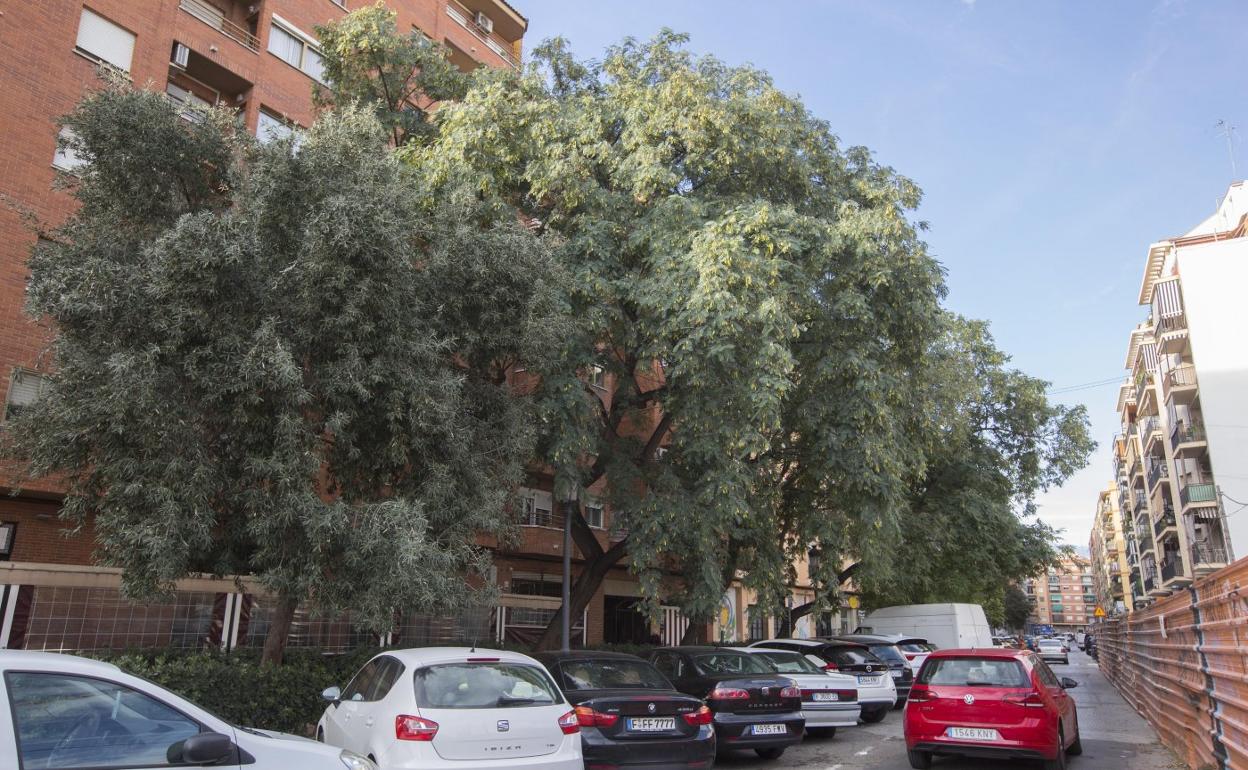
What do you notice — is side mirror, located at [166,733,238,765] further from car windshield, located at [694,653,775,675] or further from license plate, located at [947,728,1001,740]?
license plate, located at [947,728,1001,740]

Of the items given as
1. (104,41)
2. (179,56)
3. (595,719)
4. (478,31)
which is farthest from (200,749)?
(478,31)

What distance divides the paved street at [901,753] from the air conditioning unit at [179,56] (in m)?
17.6

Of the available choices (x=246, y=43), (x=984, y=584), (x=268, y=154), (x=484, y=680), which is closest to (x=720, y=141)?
(x=268, y=154)

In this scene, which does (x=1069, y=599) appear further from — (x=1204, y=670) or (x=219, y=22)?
(x=219, y=22)

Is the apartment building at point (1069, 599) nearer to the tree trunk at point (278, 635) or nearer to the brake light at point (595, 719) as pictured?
the tree trunk at point (278, 635)

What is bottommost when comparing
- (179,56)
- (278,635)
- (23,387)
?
(278,635)

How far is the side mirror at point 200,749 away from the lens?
4133mm

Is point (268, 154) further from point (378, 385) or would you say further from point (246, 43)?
point (246, 43)

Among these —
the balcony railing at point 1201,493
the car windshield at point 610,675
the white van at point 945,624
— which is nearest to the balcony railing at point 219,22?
the car windshield at point 610,675

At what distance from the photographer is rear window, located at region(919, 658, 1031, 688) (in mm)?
9430

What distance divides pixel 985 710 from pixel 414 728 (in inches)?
254

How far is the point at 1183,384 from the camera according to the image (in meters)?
37.5

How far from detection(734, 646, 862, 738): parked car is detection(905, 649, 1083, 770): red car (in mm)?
2348

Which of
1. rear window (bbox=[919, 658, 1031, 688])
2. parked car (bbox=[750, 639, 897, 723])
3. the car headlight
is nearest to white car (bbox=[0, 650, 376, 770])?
the car headlight
